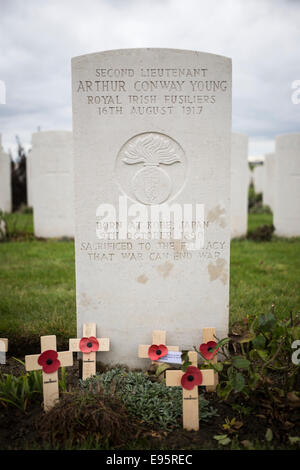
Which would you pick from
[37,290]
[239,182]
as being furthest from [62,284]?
[239,182]

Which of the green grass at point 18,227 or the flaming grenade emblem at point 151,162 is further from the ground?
the flaming grenade emblem at point 151,162

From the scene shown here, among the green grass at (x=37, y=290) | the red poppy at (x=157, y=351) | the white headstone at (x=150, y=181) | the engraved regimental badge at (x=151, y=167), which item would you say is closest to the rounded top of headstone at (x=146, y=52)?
the white headstone at (x=150, y=181)

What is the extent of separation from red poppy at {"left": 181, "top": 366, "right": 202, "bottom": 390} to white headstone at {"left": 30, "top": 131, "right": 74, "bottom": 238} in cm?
669

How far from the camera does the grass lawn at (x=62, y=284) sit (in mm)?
3861

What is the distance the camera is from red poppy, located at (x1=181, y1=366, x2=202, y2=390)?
239 cm

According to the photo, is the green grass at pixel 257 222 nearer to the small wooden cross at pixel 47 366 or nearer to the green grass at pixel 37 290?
the green grass at pixel 37 290

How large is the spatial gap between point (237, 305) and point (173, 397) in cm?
185

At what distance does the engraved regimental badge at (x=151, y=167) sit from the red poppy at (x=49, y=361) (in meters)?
1.26

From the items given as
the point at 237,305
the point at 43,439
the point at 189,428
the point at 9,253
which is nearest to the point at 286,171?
the point at 237,305

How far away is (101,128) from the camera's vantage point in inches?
113

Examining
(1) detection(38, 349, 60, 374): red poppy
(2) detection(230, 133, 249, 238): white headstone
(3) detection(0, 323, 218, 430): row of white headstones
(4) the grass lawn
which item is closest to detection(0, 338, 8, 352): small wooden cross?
(3) detection(0, 323, 218, 430): row of white headstones

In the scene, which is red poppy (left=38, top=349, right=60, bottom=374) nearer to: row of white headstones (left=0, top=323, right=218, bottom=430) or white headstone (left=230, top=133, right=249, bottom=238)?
row of white headstones (left=0, top=323, right=218, bottom=430)
